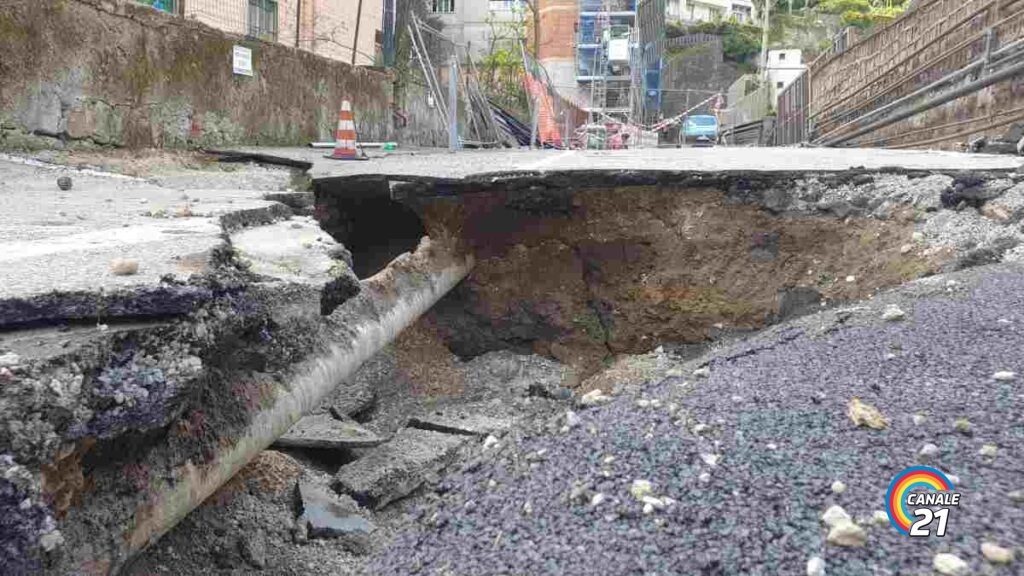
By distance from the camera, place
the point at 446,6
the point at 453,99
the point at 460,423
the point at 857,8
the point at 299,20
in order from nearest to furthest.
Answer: the point at 460,423, the point at 453,99, the point at 299,20, the point at 446,6, the point at 857,8

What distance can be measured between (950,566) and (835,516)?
0.71ft

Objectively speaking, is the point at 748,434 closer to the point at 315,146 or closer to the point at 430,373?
the point at 430,373

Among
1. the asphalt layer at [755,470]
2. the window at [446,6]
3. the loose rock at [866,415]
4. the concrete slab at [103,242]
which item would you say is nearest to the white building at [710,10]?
the window at [446,6]

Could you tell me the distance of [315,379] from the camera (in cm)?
248

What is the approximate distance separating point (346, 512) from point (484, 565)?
143cm

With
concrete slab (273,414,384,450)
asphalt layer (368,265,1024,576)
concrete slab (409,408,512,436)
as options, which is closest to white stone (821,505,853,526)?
asphalt layer (368,265,1024,576)

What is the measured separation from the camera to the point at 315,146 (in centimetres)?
773

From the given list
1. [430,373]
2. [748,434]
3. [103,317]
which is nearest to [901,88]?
[430,373]

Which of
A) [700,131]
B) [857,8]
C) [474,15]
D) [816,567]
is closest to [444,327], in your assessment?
[816,567]

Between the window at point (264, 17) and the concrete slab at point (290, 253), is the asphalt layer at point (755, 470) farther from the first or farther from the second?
the window at point (264, 17)

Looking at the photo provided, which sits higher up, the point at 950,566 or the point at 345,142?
the point at 345,142

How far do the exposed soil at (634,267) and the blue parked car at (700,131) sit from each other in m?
22.2

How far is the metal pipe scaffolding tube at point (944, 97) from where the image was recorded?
7.69 m

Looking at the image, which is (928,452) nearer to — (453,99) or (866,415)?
(866,415)
